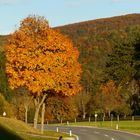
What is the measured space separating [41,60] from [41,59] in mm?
113

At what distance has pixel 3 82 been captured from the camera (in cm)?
10238

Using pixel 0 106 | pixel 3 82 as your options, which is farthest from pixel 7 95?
pixel 0 106

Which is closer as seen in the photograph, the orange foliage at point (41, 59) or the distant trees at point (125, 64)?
the orange foliage at point (41, 59)

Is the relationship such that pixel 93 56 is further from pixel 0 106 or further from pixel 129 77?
pixel 0 106

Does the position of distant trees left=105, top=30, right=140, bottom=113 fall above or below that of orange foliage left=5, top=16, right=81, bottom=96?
above

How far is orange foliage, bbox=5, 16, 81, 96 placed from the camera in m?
49.6

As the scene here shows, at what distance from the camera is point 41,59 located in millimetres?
49625

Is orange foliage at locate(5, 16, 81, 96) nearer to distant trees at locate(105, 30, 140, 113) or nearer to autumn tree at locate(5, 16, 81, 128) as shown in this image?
autumn tree at locate(5, 16, 81, 128)

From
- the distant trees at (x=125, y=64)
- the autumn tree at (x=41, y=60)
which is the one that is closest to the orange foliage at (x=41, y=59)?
the autumn tree at (x=41, y=60)

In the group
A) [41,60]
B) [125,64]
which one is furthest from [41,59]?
[125,64]

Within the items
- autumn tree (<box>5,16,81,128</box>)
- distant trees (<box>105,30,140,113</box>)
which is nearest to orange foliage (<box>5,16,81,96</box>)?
autumn tree (<box>5,16,81,128</box>)

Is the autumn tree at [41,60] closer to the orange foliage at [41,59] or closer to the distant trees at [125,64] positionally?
Result: the orange foliage at [41,59]

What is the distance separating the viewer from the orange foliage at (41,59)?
49.6m

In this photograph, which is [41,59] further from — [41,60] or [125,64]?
[125,64]
